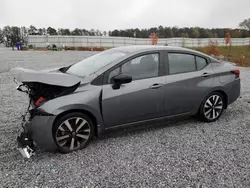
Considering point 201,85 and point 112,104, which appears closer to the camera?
point 112,104

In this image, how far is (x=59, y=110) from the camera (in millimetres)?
2877

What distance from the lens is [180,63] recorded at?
153 inches

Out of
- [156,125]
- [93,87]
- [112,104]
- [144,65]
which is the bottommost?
[156,125]

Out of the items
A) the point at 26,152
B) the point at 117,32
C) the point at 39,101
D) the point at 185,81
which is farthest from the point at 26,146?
the point at 117,32

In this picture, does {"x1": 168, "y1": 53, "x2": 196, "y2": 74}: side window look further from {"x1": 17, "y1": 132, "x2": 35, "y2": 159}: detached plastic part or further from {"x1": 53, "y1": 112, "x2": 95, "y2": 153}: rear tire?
{"x1": 17, "y1": 132, "x2": 35, "y2": 159}: detached plastic part

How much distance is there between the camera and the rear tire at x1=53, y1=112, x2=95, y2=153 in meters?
2.98

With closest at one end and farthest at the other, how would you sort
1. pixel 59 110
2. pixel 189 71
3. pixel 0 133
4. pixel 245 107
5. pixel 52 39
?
pixel 59 110
pixel 0 133
pixel 189 71
pixel 245 107
pixel 52 39

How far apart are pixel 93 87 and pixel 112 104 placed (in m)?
0.39

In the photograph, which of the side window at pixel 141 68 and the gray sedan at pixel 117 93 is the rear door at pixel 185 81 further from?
the side window at pixel 141 68

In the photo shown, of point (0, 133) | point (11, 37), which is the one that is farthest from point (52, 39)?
point (0, 133)

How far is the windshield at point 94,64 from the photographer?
11.4ft

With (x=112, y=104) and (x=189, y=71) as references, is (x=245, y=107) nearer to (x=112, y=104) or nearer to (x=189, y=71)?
(x=189, y=71)

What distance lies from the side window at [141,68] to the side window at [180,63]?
292 mm

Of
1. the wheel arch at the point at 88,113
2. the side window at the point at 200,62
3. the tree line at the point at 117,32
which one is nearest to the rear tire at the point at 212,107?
the side window at the point at 200,62
